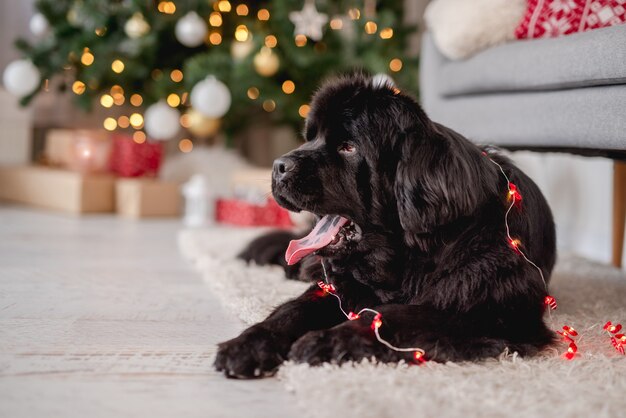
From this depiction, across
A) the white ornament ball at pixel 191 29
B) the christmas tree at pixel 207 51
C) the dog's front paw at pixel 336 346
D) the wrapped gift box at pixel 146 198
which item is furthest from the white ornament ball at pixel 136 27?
the dog's front paw at pixel 336 346

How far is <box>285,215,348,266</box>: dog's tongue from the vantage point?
1.46 meters

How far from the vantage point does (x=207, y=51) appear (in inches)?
182

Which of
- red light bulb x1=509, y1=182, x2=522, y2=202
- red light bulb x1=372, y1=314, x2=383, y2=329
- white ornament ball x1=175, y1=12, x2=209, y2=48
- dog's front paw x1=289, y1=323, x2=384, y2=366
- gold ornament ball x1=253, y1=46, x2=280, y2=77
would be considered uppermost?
white ornament ball x1=175, y1=12, x2=209, y2=48

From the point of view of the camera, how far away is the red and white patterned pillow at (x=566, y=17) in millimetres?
2143

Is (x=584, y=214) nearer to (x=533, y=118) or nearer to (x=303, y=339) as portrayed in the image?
(x=533, y=118)

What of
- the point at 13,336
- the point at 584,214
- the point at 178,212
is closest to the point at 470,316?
the point at 13,336

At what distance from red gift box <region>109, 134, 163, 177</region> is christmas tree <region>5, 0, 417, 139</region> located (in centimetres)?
14

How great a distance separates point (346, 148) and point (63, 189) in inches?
125

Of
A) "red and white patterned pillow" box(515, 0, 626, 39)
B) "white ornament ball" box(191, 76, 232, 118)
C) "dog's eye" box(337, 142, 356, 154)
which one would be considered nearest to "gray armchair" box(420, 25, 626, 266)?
"red and white patterned pillow" box(515, 0, 626, 39)

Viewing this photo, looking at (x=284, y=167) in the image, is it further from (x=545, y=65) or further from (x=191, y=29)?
(x=191, y=29)

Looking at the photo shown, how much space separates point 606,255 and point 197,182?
7.42 feet

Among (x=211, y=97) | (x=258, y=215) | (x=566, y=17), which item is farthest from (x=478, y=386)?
(x=211, y=97)

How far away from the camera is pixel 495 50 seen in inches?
96.2

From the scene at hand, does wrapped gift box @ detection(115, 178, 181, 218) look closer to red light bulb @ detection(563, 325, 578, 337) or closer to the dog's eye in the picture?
the dog's eye
